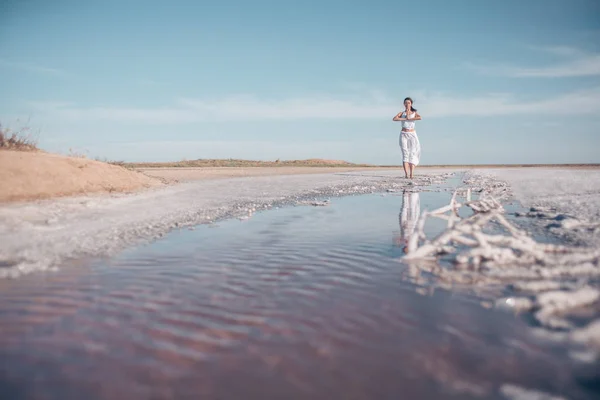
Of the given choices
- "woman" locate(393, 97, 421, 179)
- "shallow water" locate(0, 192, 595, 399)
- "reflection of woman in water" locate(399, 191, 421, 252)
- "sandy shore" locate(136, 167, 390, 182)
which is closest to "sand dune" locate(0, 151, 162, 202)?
"shallow water" locate(0, 192, 595, 399)

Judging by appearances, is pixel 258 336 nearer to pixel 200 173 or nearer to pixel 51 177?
pixel 51 177

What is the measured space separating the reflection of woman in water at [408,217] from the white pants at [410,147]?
21.3 feet

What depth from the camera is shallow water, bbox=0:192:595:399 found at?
1.72 metres

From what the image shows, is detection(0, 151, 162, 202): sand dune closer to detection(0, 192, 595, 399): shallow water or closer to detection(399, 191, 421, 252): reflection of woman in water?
detection(0, 192, 595, 399): shallow water

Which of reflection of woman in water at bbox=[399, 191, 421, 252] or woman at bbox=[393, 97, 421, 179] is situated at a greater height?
woman at bbox=[393, 97, 421, 179]

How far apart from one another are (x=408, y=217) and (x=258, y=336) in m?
4.66

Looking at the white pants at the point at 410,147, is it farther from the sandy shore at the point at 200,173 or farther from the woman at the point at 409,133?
the sandy shore at the point at 200,173

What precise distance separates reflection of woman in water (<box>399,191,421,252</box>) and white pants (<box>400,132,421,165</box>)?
256 inches

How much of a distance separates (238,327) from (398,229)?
3.47 meters

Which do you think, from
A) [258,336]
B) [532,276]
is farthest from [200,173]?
[258,336]

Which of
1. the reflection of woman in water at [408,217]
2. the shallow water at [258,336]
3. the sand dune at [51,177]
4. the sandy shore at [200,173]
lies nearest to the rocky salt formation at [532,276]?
the shallow water at [258,336]

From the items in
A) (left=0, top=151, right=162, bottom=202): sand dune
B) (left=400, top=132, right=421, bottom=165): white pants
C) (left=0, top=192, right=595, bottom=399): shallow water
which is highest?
(left=400, top=132, right=421, bottom=165): white pants

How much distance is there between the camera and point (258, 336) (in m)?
2.20

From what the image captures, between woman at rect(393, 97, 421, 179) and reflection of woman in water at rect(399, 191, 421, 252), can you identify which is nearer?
reflection of woman in water at rect(399, 191, 421, 252)
